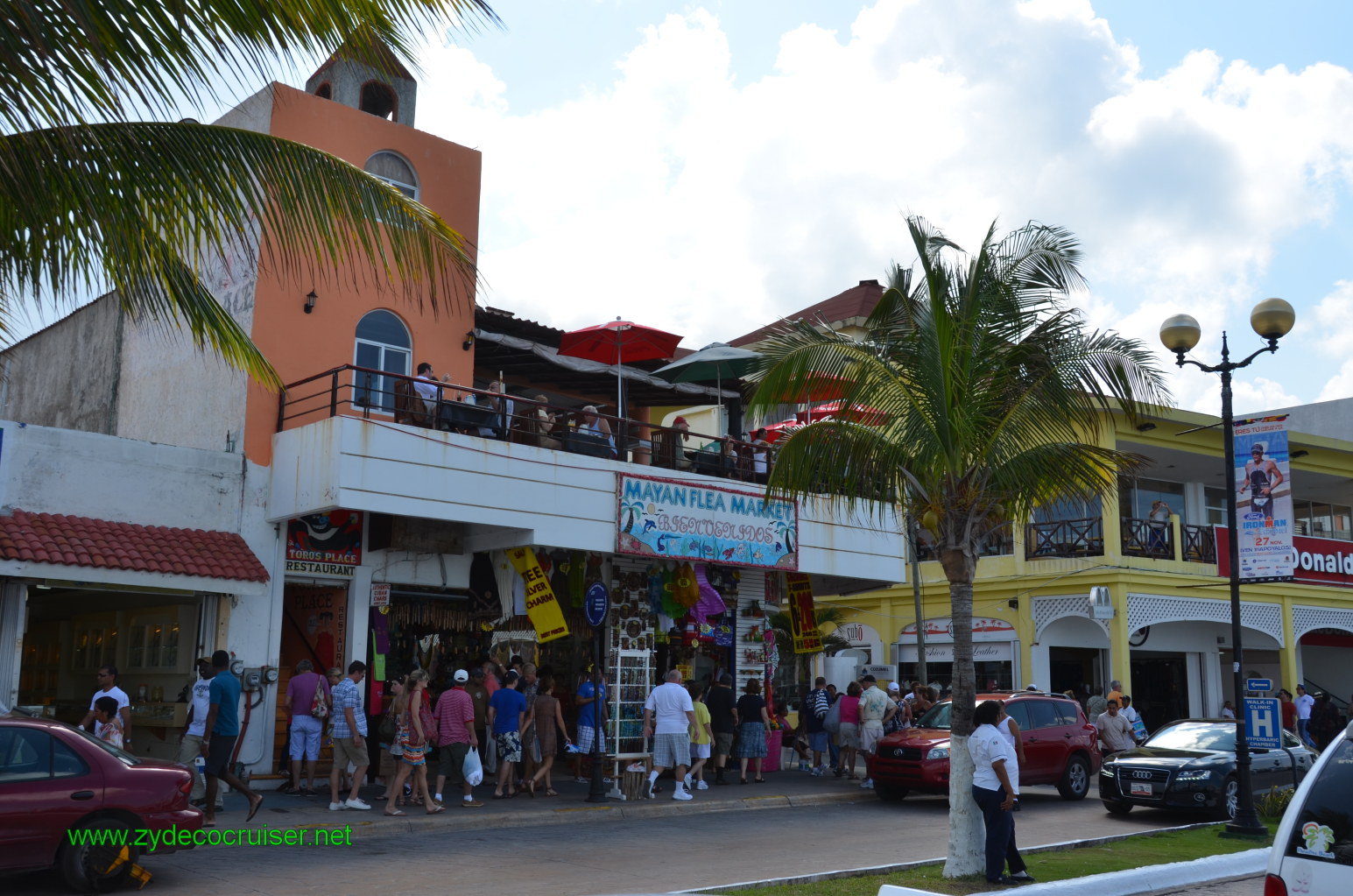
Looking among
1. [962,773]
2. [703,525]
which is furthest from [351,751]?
[962,773]

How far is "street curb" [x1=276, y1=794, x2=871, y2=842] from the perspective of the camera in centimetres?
1388

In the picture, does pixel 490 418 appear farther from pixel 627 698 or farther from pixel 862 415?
pixel 862 415

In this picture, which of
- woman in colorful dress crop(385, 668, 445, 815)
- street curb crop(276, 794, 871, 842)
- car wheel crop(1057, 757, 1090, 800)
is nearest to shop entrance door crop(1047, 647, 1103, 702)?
car wheel crop(1057, 757, 1090, 800)

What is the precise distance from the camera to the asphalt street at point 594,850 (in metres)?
10.5

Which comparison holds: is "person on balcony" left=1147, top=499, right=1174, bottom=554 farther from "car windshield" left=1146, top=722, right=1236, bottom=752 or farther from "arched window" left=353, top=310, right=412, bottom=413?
"arched window" left=353, top=310, right=412, bottom=413

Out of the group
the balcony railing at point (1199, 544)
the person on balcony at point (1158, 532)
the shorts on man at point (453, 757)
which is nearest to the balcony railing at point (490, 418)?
the shorts on man at point (453, 757)

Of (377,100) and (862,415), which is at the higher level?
(377,100)

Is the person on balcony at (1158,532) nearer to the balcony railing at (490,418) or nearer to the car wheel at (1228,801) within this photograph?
the balcony railing at (490,418)

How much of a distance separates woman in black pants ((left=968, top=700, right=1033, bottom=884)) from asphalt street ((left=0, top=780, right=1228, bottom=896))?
1.31 meters

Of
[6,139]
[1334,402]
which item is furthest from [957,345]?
[1334,402]

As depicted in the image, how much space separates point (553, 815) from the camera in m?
15.5

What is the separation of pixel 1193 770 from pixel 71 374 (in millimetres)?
20130

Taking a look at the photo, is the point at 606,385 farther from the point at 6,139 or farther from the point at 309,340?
the point at 6,139

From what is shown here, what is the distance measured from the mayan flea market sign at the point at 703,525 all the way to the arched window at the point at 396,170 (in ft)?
19.5
